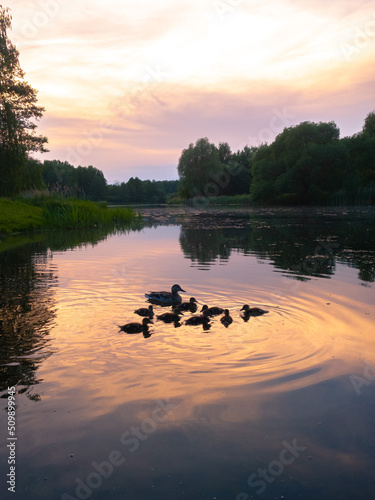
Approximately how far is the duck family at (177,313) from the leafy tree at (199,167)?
10823 centimetres

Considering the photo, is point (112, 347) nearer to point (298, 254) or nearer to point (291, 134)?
point (298, 254)

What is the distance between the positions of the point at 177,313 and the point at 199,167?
112 meters

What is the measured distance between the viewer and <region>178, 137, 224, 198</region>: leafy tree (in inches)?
4663

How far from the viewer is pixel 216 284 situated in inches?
506

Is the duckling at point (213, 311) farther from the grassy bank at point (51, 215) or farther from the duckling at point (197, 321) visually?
the grassy bank at point (51, 215)

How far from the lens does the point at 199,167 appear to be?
4692 inches

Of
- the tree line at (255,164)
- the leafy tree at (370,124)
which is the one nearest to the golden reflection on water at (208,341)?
the tree line at (255,164)

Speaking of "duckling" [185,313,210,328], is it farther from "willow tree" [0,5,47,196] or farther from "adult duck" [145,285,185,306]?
"willow tree" [0,5,47,196]

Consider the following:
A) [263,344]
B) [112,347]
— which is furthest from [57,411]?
[263,344]

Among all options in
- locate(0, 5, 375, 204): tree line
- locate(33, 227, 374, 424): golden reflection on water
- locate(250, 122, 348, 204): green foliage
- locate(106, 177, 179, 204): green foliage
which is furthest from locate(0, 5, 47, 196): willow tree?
locate(106, 177, 179, 204): green foliage

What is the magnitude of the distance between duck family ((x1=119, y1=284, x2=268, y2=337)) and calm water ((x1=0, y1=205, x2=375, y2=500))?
0.24 metres

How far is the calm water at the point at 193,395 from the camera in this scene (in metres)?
4.12

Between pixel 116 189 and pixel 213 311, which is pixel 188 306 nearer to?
pixel 213 311

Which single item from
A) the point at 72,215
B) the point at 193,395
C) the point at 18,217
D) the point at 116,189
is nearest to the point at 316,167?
the point at 72,215
